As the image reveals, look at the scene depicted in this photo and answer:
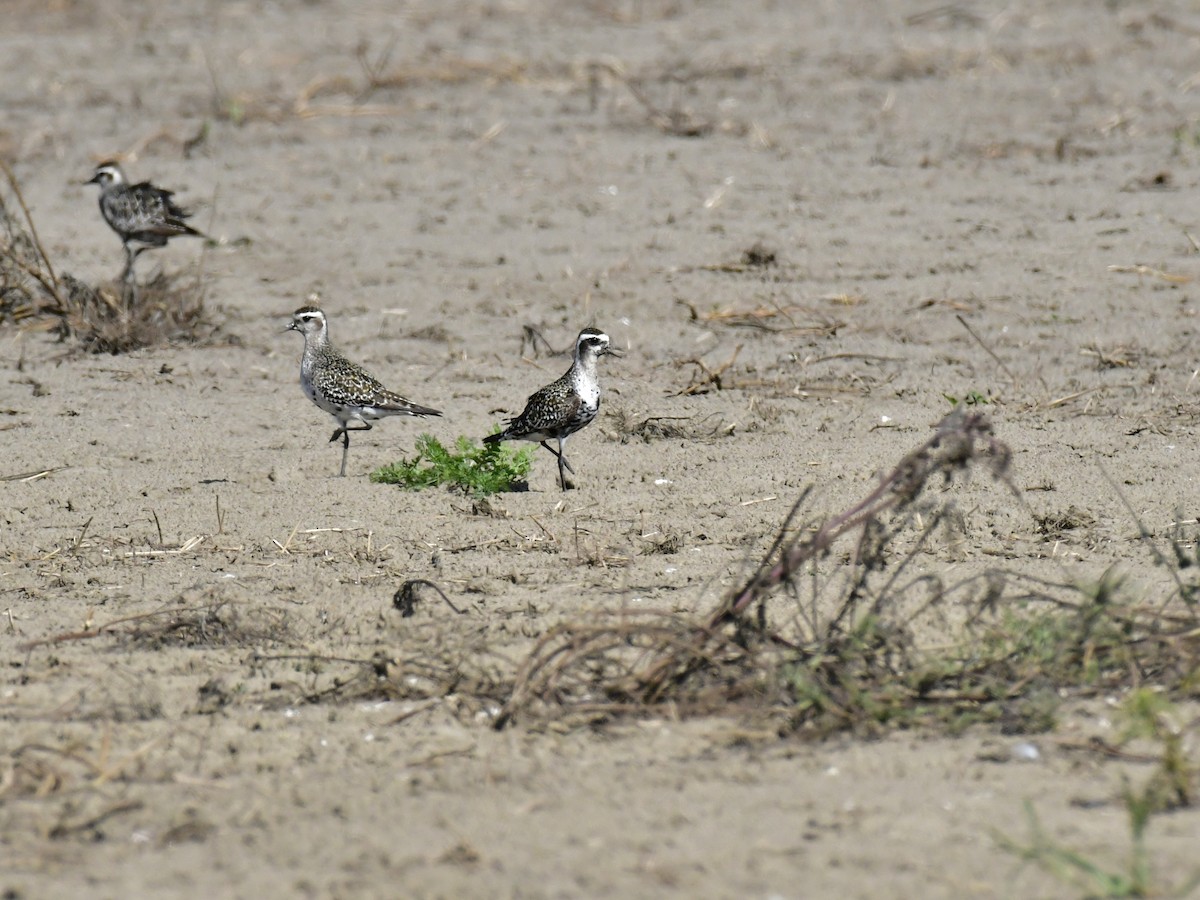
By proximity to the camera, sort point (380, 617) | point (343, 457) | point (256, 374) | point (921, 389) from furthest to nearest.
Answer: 1. point (256, 374)
2. point (921, 389)
3. point (343, 457)
4. point (380, 617)

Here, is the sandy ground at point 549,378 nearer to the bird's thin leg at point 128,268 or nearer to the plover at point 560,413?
the plover at point 560,413

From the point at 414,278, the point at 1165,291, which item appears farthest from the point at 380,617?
the point at 1165,291

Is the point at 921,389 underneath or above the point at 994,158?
underneath

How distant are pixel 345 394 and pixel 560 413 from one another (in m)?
1.19

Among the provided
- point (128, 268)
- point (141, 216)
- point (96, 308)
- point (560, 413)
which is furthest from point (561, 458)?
point (141, 216)

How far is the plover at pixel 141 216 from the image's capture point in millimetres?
11523

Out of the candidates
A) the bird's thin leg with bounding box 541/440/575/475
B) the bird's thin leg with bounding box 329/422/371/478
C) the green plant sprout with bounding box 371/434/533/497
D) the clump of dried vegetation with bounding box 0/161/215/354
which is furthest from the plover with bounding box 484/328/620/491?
the clump of dried vegetation with bounding box 0/161/215/354

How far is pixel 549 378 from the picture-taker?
1048 centimetres

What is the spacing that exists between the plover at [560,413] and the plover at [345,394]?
0.61 metres

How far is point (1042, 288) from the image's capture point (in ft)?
37.1

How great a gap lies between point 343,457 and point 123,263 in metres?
4.37

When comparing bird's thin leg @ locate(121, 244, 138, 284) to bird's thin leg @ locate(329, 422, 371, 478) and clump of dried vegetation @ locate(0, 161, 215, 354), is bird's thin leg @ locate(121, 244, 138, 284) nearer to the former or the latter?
clump of dried vegetation @ locate(0, 161, 215, 354)

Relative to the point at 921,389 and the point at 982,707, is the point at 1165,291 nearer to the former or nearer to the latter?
the point at 921,389

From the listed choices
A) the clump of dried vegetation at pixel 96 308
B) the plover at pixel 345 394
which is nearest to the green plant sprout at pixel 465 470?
the plover at pixel 345 394
